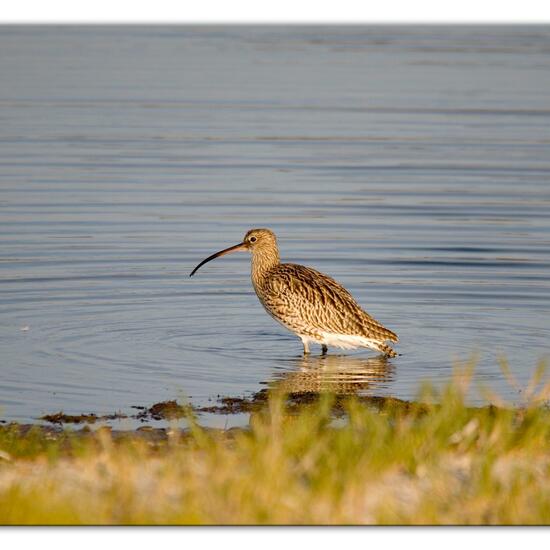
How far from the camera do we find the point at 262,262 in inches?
543

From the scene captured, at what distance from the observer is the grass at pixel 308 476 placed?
669cm

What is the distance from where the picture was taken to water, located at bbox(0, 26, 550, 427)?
12344 millimetres

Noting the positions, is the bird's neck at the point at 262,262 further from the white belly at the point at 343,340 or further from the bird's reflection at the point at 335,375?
the bird's reflection at the point at 335,375

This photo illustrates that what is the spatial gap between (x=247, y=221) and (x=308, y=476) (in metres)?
12.2

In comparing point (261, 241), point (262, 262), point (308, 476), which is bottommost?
point (308, 476)

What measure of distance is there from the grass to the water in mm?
2264

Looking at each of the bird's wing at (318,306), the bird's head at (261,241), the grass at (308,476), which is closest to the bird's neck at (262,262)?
the bird's head at (261,241)

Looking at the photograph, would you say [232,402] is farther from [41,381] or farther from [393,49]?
[393,49]

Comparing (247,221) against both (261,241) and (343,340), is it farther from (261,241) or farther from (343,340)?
(343,340)

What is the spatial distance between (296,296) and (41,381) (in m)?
2.83

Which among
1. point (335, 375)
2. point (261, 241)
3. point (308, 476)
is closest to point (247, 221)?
point (261, 241)

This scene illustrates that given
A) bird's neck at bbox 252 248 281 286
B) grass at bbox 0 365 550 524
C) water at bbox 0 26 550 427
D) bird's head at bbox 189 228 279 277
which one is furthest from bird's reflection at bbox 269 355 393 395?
grass at bbox 0 365 550 524

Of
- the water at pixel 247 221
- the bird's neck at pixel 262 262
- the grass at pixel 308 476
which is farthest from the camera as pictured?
the bird's neck at pixel 262 262

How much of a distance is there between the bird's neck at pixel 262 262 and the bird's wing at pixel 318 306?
0.33m
